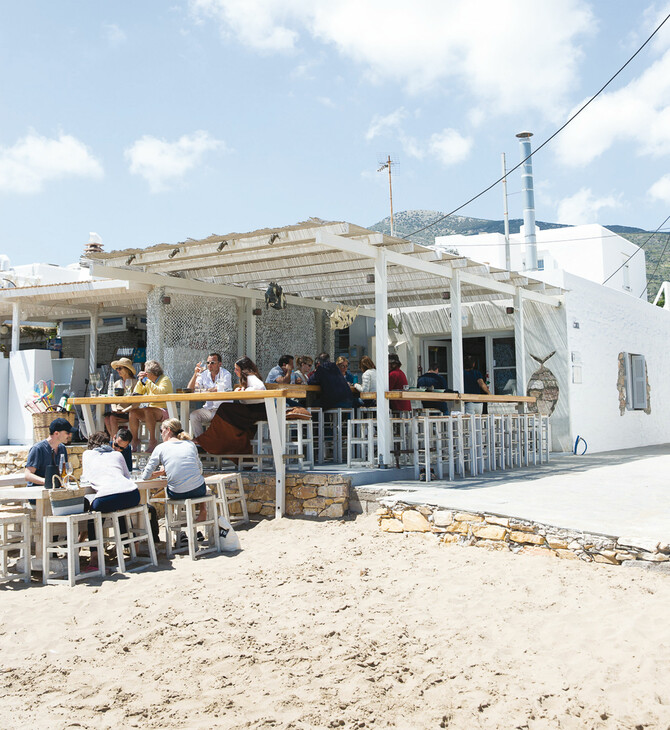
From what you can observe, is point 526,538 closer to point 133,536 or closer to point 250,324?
point 133,536

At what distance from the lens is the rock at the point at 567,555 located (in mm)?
5023

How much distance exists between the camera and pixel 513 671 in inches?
136

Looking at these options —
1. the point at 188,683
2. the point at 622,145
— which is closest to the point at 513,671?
the point at 188,683

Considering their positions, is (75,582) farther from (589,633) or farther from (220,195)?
(220,195)

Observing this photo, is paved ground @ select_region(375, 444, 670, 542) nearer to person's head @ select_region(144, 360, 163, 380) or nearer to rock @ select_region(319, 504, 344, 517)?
rock @ select_region(319, 504, 344, 517)

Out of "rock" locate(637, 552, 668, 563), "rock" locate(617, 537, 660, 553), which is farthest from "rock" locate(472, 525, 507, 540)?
"rock" locate(637, 552, 668, 563)

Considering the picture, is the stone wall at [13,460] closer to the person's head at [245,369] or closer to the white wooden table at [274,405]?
the white wooden table at [274,405]

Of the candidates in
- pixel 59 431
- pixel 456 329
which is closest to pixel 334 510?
pixel 59 431

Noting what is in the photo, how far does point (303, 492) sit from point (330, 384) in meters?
1.38

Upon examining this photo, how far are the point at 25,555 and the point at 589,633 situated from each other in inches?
161

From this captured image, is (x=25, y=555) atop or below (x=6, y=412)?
below

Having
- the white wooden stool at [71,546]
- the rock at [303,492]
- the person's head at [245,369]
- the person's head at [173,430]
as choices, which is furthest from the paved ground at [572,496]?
the white wooden stool at [71,546]

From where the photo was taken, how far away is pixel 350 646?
3.81 m

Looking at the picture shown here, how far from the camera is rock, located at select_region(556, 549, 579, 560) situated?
502cm
